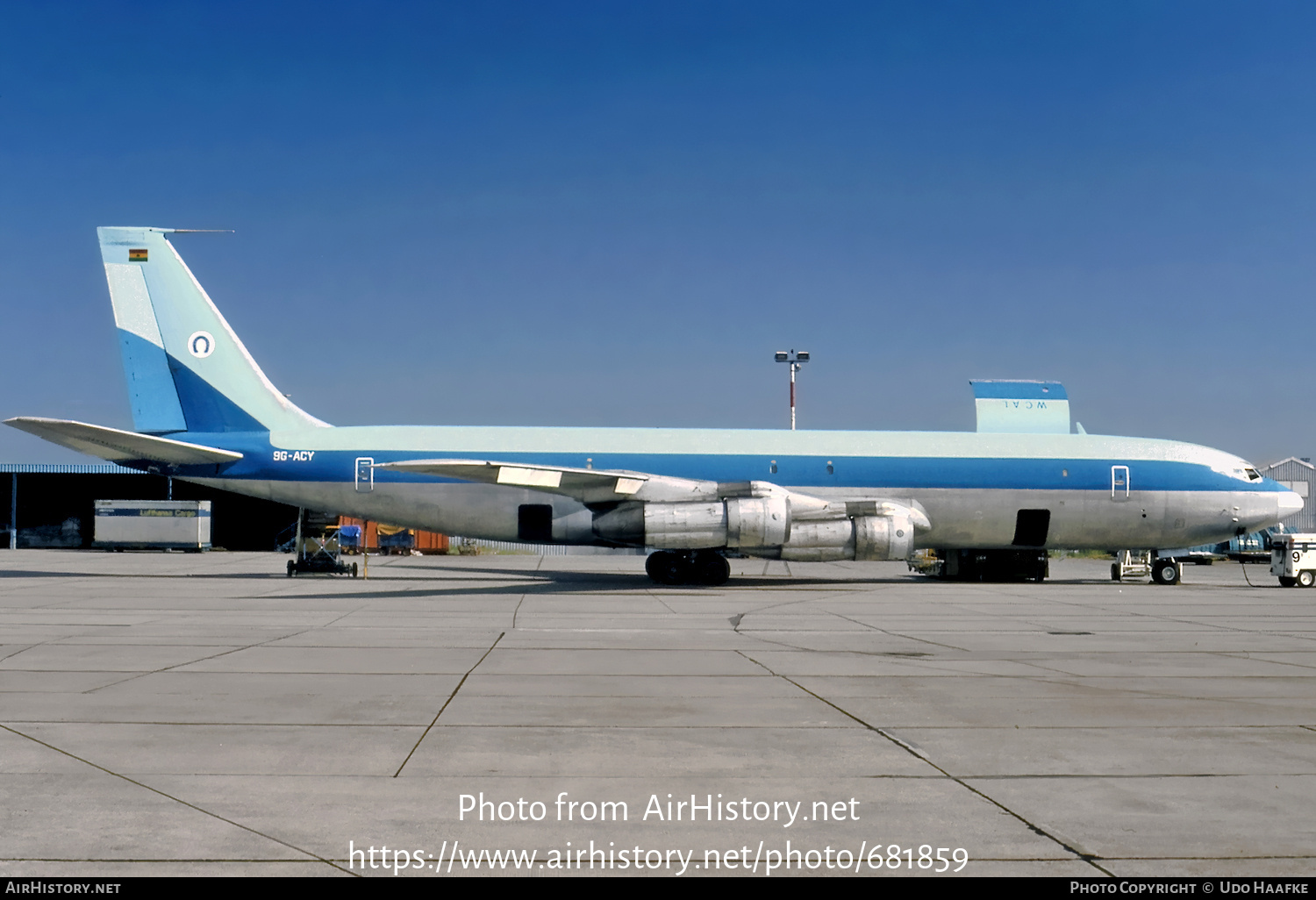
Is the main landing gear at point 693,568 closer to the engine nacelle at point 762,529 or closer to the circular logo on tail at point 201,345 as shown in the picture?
the engine nacelle at point 762,529

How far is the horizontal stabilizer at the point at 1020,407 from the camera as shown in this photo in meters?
32.3

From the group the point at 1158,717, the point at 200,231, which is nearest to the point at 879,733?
the point at 1158,717

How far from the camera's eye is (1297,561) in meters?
30.2

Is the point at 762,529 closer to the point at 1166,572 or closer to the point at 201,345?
the point at 1166,572

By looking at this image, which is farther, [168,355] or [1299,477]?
[1299,477]

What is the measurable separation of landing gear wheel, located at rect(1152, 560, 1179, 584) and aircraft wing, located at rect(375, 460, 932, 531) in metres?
9.39

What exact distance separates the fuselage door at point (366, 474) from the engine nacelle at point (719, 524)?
24.8ft

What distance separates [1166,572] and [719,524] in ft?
50.0

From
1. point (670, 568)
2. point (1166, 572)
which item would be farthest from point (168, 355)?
point (1166, 572)

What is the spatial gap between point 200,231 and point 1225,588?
3068 centimetres

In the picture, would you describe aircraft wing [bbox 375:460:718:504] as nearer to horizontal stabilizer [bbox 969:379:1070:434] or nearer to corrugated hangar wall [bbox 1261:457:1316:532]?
horizontal stabilizer [bbox 969:379:1070:434]

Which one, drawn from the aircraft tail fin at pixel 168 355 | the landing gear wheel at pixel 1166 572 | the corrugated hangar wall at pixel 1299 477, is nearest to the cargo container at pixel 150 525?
the aircraft tail fin at pixel 168 355

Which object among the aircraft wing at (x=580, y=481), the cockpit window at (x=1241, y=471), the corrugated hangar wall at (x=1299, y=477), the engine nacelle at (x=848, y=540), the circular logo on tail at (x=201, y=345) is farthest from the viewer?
the corrugated hangar wall at (x=1299, y=477)
